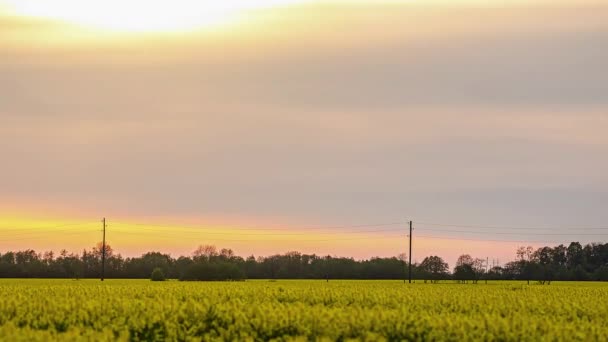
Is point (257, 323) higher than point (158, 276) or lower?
higher

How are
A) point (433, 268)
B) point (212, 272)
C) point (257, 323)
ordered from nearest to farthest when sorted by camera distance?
point (257, 323) < point (212, 272) < point (433, 268)

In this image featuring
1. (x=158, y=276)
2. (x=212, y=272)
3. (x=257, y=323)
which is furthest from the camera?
(x=212, y=272)

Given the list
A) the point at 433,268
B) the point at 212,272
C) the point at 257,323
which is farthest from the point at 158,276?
the point at 257,323

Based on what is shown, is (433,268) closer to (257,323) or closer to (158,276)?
(158,276)

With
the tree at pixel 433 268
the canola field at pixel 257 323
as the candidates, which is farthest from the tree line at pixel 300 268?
the canola field at pixel 257 323

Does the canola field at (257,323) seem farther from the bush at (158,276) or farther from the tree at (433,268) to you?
the tree at (433,268)

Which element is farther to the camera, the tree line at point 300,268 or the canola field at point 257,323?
the tree line at point 300,268

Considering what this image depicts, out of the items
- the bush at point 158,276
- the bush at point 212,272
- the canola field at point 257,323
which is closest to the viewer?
the canola field at point 257,323

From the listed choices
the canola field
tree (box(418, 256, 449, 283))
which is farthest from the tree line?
the canola field

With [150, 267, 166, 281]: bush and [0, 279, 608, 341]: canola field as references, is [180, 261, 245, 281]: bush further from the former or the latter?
[0, 279, 608, 341]: canola field

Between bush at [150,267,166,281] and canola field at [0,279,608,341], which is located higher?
canola field at [0,279,608,341]

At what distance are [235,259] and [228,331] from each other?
157 meters

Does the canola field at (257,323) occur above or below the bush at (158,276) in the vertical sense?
above

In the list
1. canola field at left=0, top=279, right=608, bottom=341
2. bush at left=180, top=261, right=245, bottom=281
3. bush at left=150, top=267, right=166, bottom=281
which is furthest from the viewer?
bush at left=180, top=261, right=245, bottom=281
